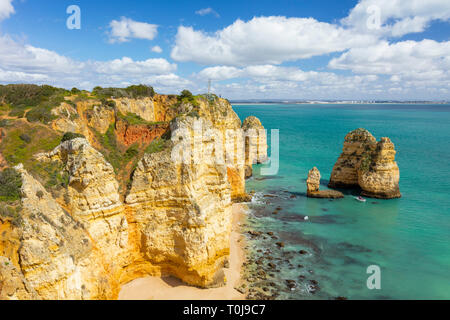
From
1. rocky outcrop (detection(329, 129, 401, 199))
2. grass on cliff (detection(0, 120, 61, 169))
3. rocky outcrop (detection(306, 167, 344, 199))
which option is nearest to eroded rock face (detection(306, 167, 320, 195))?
→ rocky outcrop (detection(306, 167, 344, 199))

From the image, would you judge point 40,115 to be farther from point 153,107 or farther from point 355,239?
point 355,239

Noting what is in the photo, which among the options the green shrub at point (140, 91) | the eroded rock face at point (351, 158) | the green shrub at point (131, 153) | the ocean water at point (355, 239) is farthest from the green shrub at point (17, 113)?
the eroded rock face at point (351, 158)

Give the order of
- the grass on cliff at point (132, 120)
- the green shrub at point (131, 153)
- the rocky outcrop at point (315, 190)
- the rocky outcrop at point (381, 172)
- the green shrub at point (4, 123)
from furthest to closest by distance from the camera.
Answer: the rocky outcrop at point (315, 190), the rocky outcrop at point (381, 172), the grass on cliff at point (132, 120), the green shrub at point (131, 153), the green shrub at point (4, 123)

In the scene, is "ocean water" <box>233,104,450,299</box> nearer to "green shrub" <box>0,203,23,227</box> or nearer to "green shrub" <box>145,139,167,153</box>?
"green shrub" <box>145,139,167,153</box>

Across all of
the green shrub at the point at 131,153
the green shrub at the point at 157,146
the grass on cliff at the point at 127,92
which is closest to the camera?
the green shrub at the point at 157,146

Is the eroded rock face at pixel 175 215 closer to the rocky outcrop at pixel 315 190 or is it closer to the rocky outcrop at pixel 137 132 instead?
the rocky outcrop at pixel 137 132

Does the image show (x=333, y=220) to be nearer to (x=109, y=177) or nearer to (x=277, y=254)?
(x=277, y=254)
